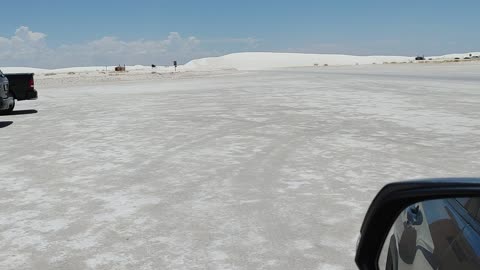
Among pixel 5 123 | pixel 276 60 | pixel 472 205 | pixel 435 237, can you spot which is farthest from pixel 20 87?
pixel 276 60

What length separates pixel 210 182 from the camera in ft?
23.3

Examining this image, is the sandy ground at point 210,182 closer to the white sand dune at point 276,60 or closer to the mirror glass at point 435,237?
the mirror glass at point 435,237

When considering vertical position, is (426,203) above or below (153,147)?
above

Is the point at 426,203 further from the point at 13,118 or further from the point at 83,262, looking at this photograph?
the point at 13,118

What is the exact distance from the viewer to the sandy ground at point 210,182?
4598 mm

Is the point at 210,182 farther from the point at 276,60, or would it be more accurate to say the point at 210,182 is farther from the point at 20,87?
the point at 276,60

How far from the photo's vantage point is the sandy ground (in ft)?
15.1

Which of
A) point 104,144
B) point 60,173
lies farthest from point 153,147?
point 60,173

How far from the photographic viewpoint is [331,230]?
5.06m

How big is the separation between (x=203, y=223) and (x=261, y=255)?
1.08 m

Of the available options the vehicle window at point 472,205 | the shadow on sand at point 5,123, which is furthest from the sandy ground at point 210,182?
the vehicle window at point 472,205

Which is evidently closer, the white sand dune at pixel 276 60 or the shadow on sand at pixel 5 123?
the shadow on sand at pixel 5 123

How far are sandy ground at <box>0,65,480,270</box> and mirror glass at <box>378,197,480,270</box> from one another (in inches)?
78.5

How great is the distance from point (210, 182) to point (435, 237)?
5.13m
